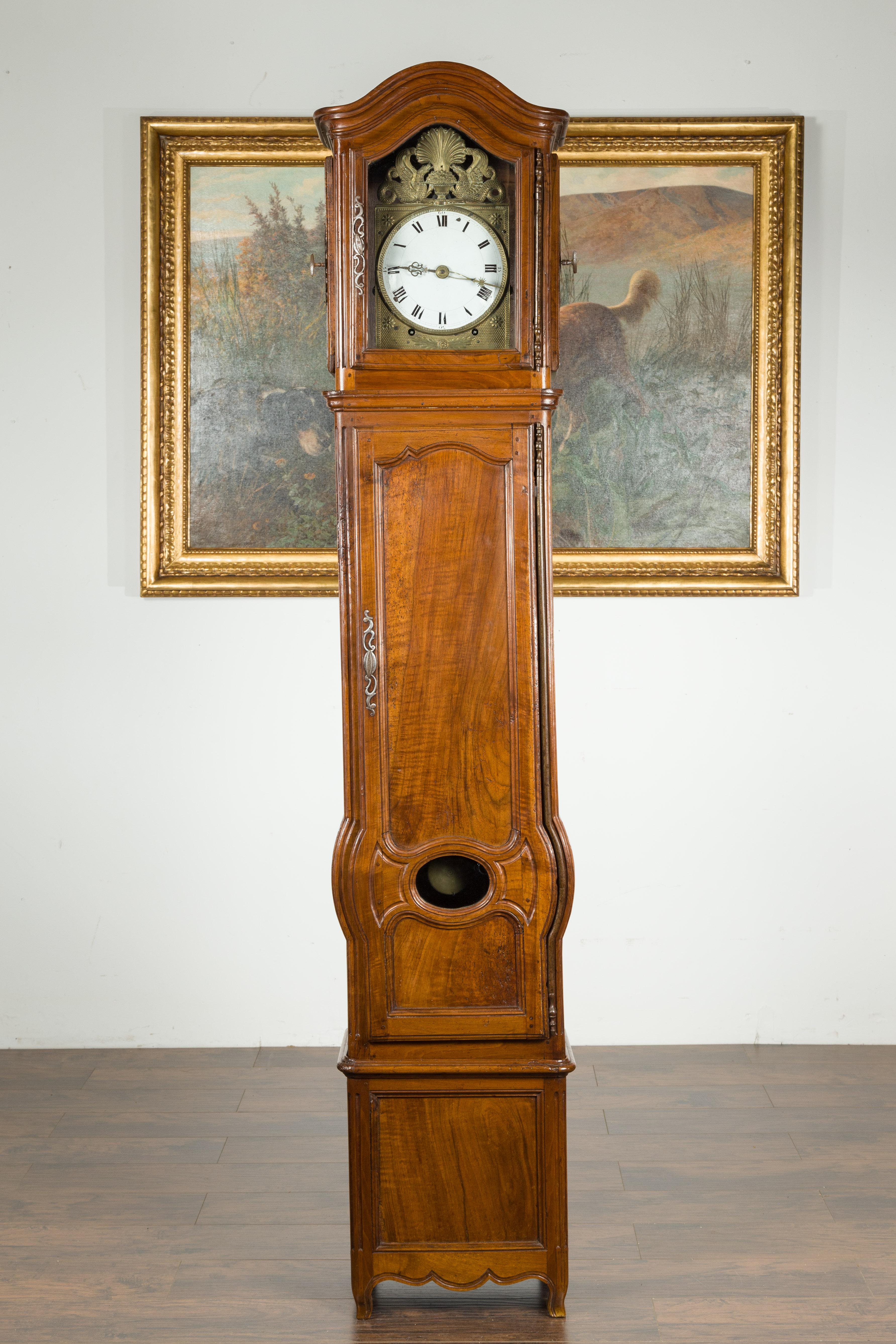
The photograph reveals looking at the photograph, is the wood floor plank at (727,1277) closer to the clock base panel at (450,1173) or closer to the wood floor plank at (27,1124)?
the clock base panel at (450,1173)

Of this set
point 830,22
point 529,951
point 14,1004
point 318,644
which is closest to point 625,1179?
point 529,951

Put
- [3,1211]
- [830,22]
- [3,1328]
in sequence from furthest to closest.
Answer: [830,22] < [3,1211] < [3,1328]

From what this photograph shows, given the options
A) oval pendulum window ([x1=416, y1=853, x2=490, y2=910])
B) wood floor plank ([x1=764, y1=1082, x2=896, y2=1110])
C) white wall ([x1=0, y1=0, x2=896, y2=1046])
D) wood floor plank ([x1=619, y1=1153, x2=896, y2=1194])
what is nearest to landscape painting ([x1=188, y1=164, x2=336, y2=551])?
white wall ([x1=0, y1=0, x2=896, y2=1046])

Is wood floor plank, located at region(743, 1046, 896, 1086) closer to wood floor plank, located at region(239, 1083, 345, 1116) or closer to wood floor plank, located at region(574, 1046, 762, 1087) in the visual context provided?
wood floor plank, located at region(574, 1046, 762, 1087)

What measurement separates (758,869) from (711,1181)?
116cm

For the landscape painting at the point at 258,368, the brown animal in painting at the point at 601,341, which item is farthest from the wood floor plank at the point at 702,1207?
the brown animal in painting at the point at 601,341

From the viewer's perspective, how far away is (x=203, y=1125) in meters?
3.17

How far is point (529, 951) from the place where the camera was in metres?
2.34

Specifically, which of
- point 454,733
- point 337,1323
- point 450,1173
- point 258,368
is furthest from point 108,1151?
point 258,368

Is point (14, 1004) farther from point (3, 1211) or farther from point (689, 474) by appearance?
point (689, 474)

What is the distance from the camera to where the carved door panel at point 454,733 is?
2.30 meters

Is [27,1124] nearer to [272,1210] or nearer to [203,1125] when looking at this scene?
[203,1125]

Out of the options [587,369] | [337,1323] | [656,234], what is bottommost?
[337,1323]

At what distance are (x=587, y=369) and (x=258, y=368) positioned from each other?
1074mm
